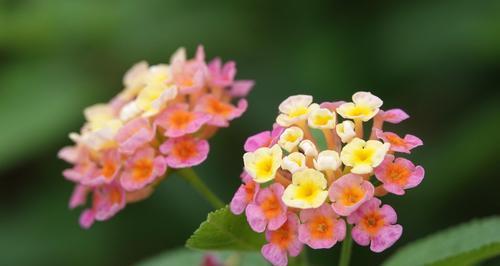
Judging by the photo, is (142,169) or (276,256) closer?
(276,256)

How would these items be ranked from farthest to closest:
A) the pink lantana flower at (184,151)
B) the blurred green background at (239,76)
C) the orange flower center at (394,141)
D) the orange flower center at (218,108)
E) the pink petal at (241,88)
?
the blurred green background at (239,76)
the pink petal at (241,88)
the orange flower center at (218,108)
the pink lantana flower at (184,151)
the orange flower center at (394,141)

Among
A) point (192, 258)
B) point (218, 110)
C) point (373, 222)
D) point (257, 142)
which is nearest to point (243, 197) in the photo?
point (257, 142)

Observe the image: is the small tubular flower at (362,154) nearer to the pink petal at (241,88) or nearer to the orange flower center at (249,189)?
the orange flower center at (249,189)

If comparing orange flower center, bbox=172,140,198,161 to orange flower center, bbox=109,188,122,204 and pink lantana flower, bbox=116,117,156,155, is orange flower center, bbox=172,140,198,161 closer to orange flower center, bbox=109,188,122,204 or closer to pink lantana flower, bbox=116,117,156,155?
pink lantana flower, bbox=116,117,156,155

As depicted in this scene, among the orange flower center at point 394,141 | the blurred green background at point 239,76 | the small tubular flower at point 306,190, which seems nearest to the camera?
the small tubular flower at point 306,190

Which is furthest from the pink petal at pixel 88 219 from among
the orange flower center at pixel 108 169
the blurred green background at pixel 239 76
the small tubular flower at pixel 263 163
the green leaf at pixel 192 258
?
the blurred green background at pixel 239 76

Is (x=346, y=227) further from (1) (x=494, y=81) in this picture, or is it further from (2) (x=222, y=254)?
(1) (x=494, y=81)

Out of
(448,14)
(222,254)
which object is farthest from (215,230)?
(448,14)

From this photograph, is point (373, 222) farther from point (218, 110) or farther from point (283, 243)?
point (218, 110)
